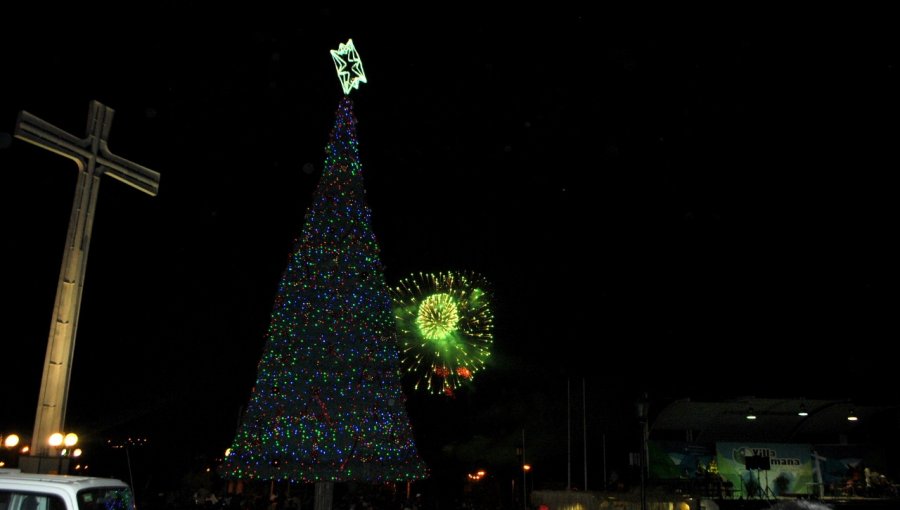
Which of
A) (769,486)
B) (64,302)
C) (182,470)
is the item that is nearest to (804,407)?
(769,486)

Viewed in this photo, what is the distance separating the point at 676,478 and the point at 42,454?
2090 centimetres

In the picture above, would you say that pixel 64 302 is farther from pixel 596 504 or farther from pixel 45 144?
pixel 596 504

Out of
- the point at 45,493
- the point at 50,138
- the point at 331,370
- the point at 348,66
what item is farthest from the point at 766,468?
the point at 45,493

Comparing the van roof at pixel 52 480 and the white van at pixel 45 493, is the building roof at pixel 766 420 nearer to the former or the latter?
the van roof at pixel 52 480

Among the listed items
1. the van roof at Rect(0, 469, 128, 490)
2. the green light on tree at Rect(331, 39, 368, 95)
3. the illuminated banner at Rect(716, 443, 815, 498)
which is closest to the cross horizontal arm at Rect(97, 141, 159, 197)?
the van roof at Rect(0, 469, 128, 490)

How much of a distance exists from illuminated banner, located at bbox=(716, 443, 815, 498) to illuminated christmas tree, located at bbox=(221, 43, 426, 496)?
1298 centimetres

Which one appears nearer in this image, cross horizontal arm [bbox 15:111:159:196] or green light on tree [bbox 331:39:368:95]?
cross horizontal arm [bbox 15:111:159:196]

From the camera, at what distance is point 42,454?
11.1 metres

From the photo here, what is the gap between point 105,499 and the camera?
732cm

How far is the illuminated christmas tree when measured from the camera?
1794cm

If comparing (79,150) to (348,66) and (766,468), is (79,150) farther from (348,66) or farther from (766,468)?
(766,468)

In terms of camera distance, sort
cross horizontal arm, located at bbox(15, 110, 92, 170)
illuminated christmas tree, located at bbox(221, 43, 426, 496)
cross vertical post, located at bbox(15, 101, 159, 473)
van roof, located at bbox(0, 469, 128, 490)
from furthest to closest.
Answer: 1. illuminated christmas tree, located at bbox(221, 43, 426, 496)
2. cross horizontal arm, located at bbox(15, 110, 92, 170)
3. cross vertical post, located at bbox(15, 101, 159, 473)
4. van roof, located at bbox(0, 469, 128, 490)

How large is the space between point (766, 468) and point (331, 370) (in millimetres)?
16514

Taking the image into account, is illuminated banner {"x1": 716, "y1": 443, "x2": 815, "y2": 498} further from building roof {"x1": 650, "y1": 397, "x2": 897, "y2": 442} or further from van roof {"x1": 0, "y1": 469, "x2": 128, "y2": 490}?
van roof {"x1": 0, "y1": 469, "x2": 128, "y2": 490}
